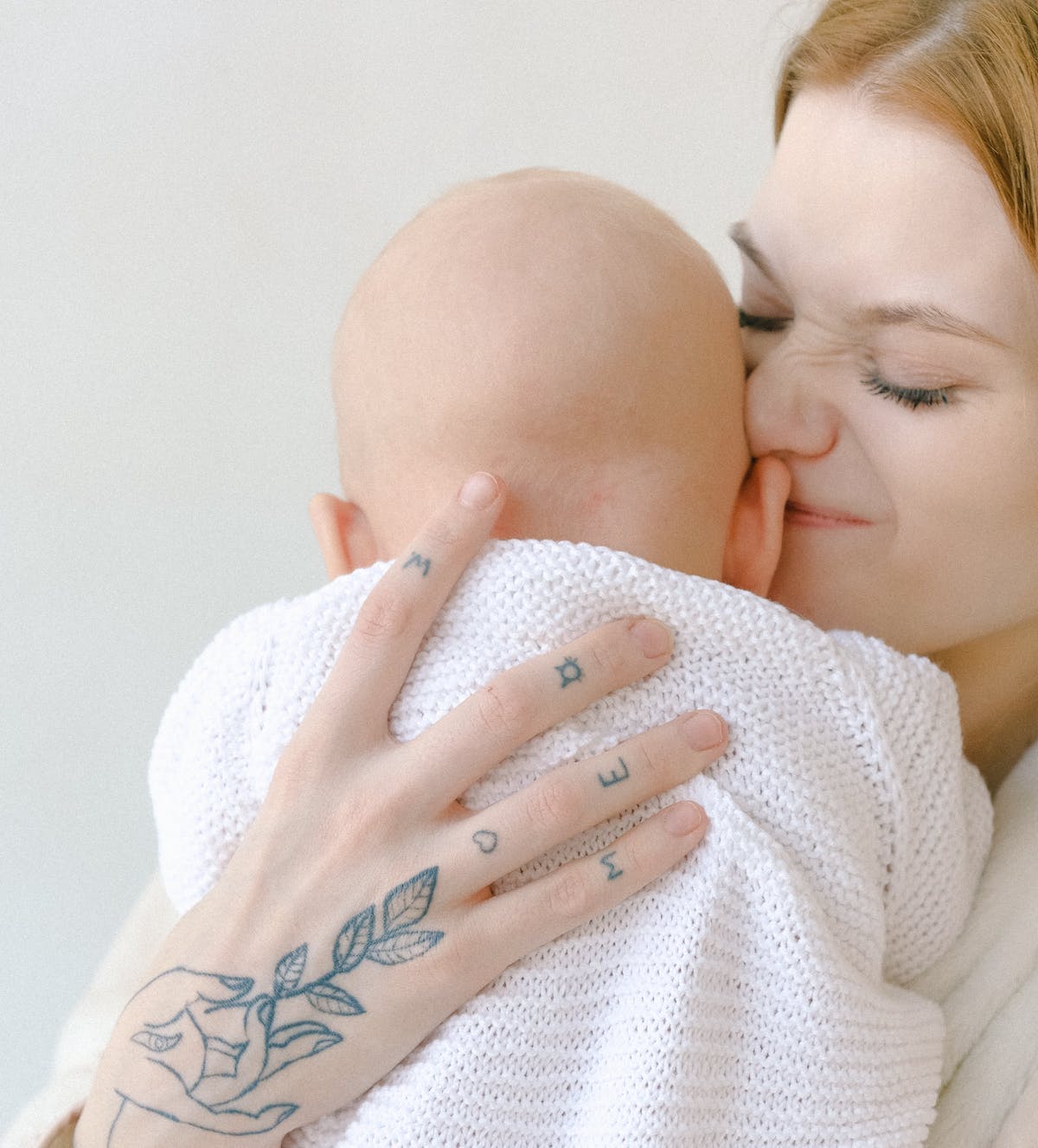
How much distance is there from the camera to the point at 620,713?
3.58 ft

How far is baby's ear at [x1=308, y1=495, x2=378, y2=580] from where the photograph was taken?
126 centimetres

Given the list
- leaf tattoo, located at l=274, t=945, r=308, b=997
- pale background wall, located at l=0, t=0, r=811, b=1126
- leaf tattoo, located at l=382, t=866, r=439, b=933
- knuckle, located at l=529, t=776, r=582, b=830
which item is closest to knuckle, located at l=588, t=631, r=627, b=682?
knuckle, located at l=529, t=776, r=582, b=830

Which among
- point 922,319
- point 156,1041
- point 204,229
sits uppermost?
point 204,229

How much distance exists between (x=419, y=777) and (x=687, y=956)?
0.27 metres

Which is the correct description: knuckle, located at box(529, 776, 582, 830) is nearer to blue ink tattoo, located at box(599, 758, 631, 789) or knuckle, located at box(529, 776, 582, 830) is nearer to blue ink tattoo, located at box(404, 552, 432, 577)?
blue ink tattoo, located at box(599, 758, 631, 789)

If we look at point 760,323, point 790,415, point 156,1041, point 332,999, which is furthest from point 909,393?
point 156,1041

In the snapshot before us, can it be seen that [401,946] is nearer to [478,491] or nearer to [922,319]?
[478,491]

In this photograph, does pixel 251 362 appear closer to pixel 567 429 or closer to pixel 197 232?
pixel 197 232

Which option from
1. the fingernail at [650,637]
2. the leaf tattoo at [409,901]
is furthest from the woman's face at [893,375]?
the leaf tattoo at [409,901]

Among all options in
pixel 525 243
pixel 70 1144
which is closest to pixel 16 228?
pixel 525 243

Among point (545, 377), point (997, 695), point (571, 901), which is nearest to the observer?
point (571, 901)

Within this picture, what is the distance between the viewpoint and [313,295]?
89.8 inches

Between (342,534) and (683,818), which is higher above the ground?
(342,534)

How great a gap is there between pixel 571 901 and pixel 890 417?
62cm
